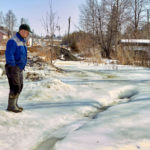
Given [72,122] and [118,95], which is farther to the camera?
[118,95]

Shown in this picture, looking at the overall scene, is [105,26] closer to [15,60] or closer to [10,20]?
[15,60]

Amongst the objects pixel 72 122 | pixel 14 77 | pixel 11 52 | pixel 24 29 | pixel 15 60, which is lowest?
pixel 72 122

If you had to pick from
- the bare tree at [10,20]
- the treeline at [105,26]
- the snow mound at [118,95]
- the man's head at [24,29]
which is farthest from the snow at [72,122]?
the bare tree at [10,20]

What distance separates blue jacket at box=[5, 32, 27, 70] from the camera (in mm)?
2958

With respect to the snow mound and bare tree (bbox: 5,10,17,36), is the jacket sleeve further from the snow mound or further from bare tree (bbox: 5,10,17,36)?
bare tree (bbox: 5,10,17,36)

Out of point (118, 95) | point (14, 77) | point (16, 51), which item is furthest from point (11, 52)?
point (118, 95)

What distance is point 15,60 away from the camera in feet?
10.1

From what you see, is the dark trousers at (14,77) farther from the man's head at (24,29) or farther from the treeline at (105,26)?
the treeline at (105,26)

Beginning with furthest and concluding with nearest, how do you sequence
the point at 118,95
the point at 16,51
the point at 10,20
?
1. the point at 10,20
2. the point at 118,95
3. the point at 16,51

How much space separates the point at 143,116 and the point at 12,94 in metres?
1.93

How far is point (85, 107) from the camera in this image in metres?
3.62

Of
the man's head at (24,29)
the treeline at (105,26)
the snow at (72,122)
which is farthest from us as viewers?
the treeline at (105,26)

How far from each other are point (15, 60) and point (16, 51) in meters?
0.14

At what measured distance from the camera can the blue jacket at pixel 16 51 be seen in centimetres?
296
